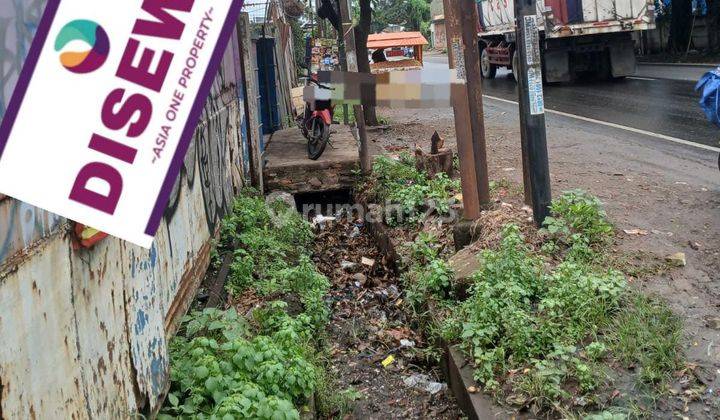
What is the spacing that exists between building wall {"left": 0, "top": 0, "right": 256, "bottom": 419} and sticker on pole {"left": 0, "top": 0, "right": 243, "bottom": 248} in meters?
0.09

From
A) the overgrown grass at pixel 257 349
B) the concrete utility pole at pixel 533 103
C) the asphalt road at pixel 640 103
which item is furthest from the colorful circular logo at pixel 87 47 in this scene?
the asphalt road at pixel 640 103

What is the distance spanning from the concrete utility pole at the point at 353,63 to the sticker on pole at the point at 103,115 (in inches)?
267

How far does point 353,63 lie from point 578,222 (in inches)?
163

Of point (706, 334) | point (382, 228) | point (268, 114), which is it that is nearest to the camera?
point (706, 334)

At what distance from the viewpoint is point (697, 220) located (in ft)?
19.6

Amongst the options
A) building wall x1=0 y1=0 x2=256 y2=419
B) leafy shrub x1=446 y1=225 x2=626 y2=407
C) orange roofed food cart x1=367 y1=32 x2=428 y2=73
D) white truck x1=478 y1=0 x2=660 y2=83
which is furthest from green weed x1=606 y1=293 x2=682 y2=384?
orange roofed food cart x1=367 y1=32 x2=428 y2=73

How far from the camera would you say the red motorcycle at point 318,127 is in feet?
30.0

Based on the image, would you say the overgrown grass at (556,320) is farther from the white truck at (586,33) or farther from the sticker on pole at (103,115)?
the white truck at (586,33)

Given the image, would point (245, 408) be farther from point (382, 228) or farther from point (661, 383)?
point (382, 228)

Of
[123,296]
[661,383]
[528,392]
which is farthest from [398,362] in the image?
[123,296]

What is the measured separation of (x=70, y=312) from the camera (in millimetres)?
2656

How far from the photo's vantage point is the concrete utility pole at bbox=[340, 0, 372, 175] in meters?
8.72

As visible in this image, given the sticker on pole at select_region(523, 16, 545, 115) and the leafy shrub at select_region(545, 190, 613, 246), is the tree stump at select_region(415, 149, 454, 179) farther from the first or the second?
the sticker on pole at select_region(523, 16, 545, 115)

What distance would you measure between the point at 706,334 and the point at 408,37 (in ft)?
79.4
